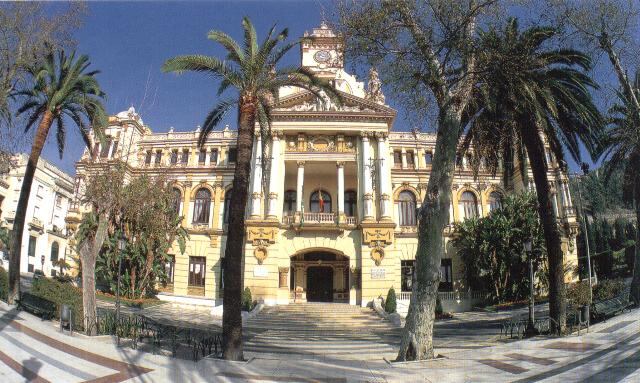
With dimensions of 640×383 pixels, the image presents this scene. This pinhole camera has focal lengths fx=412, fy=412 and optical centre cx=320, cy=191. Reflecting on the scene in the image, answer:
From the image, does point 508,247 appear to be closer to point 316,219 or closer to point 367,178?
point 367,178

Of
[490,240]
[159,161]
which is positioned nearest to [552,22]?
[490,240]

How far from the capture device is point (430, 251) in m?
10.0

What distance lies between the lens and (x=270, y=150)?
95.8ft

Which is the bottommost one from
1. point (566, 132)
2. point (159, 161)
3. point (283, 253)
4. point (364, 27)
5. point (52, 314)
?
point (52, 314)

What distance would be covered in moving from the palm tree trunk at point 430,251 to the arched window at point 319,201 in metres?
22.0

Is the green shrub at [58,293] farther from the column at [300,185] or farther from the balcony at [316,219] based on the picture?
the column at [300,185]

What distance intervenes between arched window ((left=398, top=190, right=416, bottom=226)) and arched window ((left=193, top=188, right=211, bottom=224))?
15721 millimetres

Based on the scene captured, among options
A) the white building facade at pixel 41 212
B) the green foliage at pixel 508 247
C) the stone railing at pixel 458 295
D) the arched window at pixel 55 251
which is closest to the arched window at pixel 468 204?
the green foliage at pixel 508 247

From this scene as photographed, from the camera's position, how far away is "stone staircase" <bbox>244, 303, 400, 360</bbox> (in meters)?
13.0

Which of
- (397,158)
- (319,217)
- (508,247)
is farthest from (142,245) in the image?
(508,247)

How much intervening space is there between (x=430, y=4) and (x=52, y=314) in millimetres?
14981

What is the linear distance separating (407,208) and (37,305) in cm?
2598

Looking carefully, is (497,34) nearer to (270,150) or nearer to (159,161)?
(270,150)

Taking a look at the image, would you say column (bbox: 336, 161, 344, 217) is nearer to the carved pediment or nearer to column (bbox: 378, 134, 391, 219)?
column (bbox: 378, 134, 391, 219)
